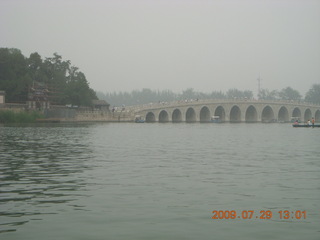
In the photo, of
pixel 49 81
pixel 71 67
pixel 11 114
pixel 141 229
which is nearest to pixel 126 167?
pixel 141 229

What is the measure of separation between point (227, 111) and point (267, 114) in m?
12.9

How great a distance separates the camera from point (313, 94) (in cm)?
13825

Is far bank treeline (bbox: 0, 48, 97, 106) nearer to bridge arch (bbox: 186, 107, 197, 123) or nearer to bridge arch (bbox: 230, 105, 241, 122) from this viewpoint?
bridge arch (bbox: 186, 107, 197, 123)

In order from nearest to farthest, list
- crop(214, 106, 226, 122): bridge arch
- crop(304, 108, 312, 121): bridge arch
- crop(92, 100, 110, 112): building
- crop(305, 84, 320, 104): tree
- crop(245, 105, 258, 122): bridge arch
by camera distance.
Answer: crop(92, 100, 110, 112): building < crop(214, 106, 226, 122): bridge arch < crop(245, 105, 258, 122): bridge arch < crop(304, 108, 312, 121): bridge arch < crop(305, 84, 320, 104): tree

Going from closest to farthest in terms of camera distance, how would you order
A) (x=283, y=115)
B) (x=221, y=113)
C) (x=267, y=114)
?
(x=221, y=113)
(x=267, y=114)
(x=283, y=115)

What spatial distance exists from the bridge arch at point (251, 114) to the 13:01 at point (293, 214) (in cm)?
8193

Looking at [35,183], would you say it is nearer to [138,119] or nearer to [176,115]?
[138,119]

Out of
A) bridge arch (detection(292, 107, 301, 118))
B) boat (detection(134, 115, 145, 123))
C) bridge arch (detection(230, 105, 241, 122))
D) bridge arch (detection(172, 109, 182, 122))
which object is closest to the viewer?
boat (detection(134, 115, 145, 123))

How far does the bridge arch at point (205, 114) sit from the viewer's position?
282 ft

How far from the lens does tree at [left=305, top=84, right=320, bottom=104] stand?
137m

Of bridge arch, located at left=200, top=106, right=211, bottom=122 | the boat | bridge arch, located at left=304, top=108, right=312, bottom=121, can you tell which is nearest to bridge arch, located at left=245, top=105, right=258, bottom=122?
bridge arch, located at left=200, top=106, right=211, bottom=122

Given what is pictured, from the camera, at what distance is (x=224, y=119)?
283 ft

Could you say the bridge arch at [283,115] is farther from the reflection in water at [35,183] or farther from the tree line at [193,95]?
the reflection in water at [35,183]

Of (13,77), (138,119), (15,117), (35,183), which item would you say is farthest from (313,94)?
(35,183)
